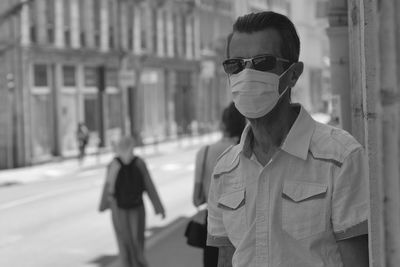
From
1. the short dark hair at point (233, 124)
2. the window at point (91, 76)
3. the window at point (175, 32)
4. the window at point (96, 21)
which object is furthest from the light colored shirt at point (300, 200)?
the window at point (175, 32)

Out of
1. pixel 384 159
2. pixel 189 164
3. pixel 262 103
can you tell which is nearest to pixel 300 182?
pixel 262 103

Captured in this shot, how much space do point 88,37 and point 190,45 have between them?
15.4 m

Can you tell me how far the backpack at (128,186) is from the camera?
895 centimetres

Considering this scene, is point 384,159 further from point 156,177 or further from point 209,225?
point 156,177

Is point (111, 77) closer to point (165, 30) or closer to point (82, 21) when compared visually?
point (82, 21)

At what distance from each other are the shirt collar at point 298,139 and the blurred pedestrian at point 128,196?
636 centimetres

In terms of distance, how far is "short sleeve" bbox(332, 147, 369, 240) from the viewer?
2.37 meters

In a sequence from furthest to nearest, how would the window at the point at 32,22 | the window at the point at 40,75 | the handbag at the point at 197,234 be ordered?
the window at the point at 40,75 → the window at the point at 32,22 → the handbag at the point at 197,234

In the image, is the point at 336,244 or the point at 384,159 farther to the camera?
A: the point at 336,244

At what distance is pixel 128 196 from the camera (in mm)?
8984

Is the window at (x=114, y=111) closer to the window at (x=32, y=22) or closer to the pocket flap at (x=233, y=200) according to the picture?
the window at (x=32, y=22)

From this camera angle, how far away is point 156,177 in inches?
1009

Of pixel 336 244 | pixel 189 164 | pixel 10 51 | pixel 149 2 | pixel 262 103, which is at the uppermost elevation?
pixel 149 2

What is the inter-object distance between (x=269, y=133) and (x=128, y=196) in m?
6.48
